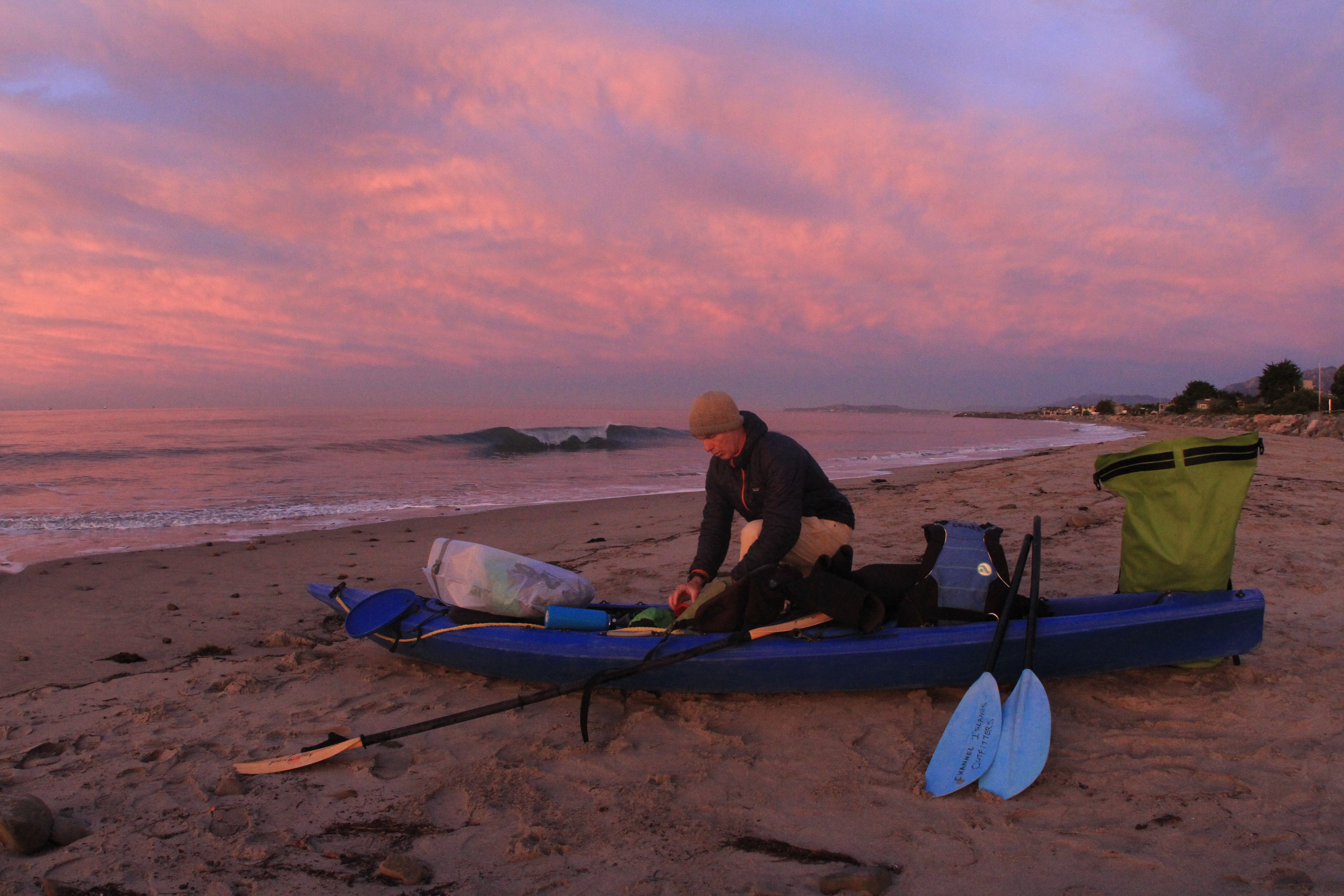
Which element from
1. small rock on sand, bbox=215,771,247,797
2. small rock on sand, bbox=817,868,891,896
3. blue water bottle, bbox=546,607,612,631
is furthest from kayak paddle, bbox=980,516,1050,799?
small rock on sand, bbox=215,771,247,797

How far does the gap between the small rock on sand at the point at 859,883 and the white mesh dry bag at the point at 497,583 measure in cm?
197

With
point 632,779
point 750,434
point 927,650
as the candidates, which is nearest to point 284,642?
point 632,779

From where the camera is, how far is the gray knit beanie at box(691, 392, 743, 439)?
3486 mm

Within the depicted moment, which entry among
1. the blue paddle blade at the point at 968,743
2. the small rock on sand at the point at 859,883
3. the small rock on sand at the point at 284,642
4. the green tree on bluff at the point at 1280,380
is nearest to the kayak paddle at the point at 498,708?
the blue paddle blade at the point at 968,743

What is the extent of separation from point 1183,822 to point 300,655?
3.99 metres

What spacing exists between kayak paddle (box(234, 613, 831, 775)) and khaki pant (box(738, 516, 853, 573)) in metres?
0.69

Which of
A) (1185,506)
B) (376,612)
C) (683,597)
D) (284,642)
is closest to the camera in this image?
(1185,506)

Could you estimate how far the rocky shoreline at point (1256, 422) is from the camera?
19.5 meters

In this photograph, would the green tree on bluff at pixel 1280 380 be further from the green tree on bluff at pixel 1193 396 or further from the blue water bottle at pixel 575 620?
the blue water bottle at pixel 575 620

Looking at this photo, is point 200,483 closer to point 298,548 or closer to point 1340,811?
point 298,548

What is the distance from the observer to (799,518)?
3.51m

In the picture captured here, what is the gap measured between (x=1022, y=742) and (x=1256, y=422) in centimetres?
2919

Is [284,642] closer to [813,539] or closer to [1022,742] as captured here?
[813,539]

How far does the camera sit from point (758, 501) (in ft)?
12.2
